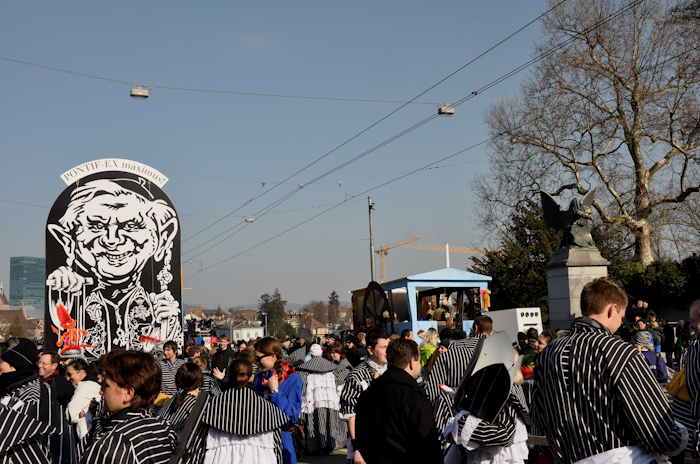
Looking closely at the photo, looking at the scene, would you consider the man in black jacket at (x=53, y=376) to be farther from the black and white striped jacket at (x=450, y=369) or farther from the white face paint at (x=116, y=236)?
the white face paint at (x=116, y=236)

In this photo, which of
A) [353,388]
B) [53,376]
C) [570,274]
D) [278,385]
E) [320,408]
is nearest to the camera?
[353,388]

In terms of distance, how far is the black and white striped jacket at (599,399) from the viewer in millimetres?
4035

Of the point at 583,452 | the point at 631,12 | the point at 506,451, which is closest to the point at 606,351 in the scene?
the point at 583,452

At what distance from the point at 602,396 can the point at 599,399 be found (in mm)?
24

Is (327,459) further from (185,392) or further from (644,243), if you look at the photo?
(644,243)

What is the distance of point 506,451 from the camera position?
6.21m

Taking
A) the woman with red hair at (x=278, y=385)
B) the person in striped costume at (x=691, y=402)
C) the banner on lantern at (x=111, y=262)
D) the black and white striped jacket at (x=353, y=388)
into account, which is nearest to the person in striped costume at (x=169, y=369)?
the woman with red hair at (x=278, y=385)

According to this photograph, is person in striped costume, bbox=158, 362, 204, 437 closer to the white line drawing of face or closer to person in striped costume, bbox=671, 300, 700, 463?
person in striped costume, bbox=671, 300, 700, 463

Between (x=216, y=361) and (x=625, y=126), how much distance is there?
26.4 meters

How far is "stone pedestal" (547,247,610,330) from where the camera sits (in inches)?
762

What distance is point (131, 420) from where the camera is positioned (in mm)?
4254

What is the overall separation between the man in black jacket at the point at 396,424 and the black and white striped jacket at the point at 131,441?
5.15ft

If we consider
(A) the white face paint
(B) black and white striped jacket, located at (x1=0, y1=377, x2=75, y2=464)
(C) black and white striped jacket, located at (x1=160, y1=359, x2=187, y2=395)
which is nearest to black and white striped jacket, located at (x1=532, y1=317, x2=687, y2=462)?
(B) black and white striped jacket, located at (x1=0, y1=377, x2=75, y2=464)

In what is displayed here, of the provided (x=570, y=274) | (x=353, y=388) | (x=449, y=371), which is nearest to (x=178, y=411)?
(x=353, y=388)
